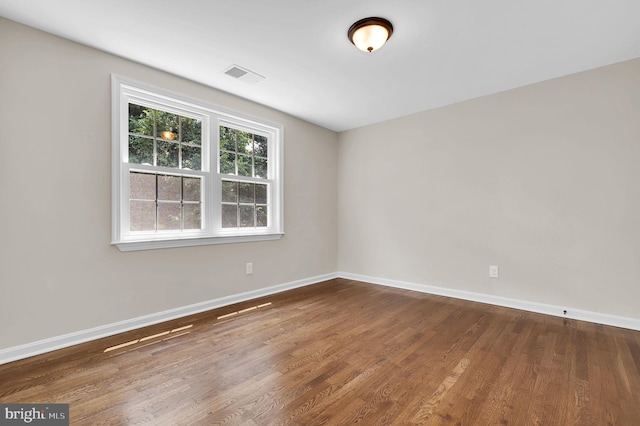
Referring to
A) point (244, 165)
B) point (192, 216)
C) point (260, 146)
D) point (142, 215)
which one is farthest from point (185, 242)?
point (260, 146)

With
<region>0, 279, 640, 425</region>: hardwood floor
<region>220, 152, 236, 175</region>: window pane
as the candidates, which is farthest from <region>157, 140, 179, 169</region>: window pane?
<region>0, 279, 640, 425</region>: hardwood floor

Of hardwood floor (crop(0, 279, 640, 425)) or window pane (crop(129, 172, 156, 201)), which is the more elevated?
window pane (crop(129, 172, 156, 201))

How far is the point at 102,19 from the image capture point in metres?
2.20

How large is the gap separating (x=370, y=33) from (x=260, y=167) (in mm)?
2263

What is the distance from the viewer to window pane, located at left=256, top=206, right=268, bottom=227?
3973 millimetres

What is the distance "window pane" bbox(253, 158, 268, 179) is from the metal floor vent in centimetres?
106

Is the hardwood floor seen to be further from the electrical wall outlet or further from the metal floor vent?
the metal floor vent

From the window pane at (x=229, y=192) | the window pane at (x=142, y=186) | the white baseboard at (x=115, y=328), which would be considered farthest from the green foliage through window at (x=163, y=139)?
the white baseboard at (x=115, y=328)

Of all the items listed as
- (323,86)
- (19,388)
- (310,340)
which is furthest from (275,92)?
(19,388)

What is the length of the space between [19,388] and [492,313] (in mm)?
3974

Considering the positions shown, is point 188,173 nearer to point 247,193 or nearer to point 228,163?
point 228,163

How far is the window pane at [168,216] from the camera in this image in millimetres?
3025

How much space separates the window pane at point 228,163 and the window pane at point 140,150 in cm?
79

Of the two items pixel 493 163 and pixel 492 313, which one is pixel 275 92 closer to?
pixel 493 163
